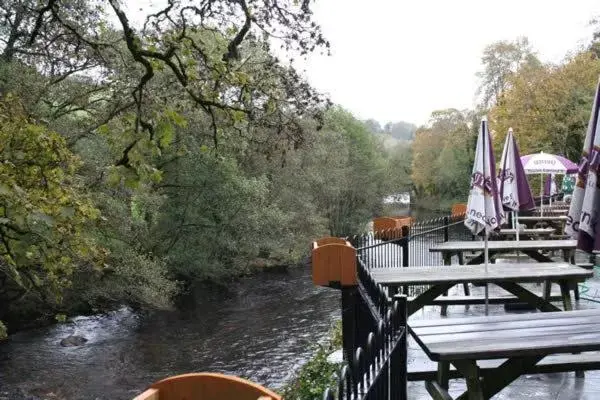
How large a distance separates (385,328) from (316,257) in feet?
9.26

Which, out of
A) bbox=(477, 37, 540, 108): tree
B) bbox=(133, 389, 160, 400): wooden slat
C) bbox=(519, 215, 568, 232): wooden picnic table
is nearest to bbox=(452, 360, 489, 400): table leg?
bbox=(133, 389, 160, 400): wooden slat

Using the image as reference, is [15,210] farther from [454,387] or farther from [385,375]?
[454,387]

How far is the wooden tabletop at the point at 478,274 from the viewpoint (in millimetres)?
5437

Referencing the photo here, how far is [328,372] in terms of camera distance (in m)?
7.33

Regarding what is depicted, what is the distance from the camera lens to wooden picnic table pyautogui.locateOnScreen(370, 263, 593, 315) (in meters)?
5.48

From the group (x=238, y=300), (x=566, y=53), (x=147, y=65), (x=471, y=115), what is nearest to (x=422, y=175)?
(x=471, y=115)

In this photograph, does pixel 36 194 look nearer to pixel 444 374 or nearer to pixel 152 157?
pixel 152 157

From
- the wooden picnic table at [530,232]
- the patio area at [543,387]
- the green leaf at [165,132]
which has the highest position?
the green leaf at [165,132]

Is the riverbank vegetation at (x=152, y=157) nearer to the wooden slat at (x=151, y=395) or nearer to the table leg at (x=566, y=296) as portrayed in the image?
the wooden slat at (x=151, y=395)

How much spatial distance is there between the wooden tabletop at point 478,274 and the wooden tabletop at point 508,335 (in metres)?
1.37

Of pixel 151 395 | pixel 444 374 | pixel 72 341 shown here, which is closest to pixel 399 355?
pixel 444 374

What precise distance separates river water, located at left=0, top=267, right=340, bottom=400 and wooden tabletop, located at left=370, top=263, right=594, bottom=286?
6885mm

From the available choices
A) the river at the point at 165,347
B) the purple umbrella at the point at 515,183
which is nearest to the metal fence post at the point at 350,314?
the purple umbrella at the point at 515,183

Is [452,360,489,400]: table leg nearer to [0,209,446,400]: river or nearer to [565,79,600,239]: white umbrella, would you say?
[565,79,600,239]: white umbrella
